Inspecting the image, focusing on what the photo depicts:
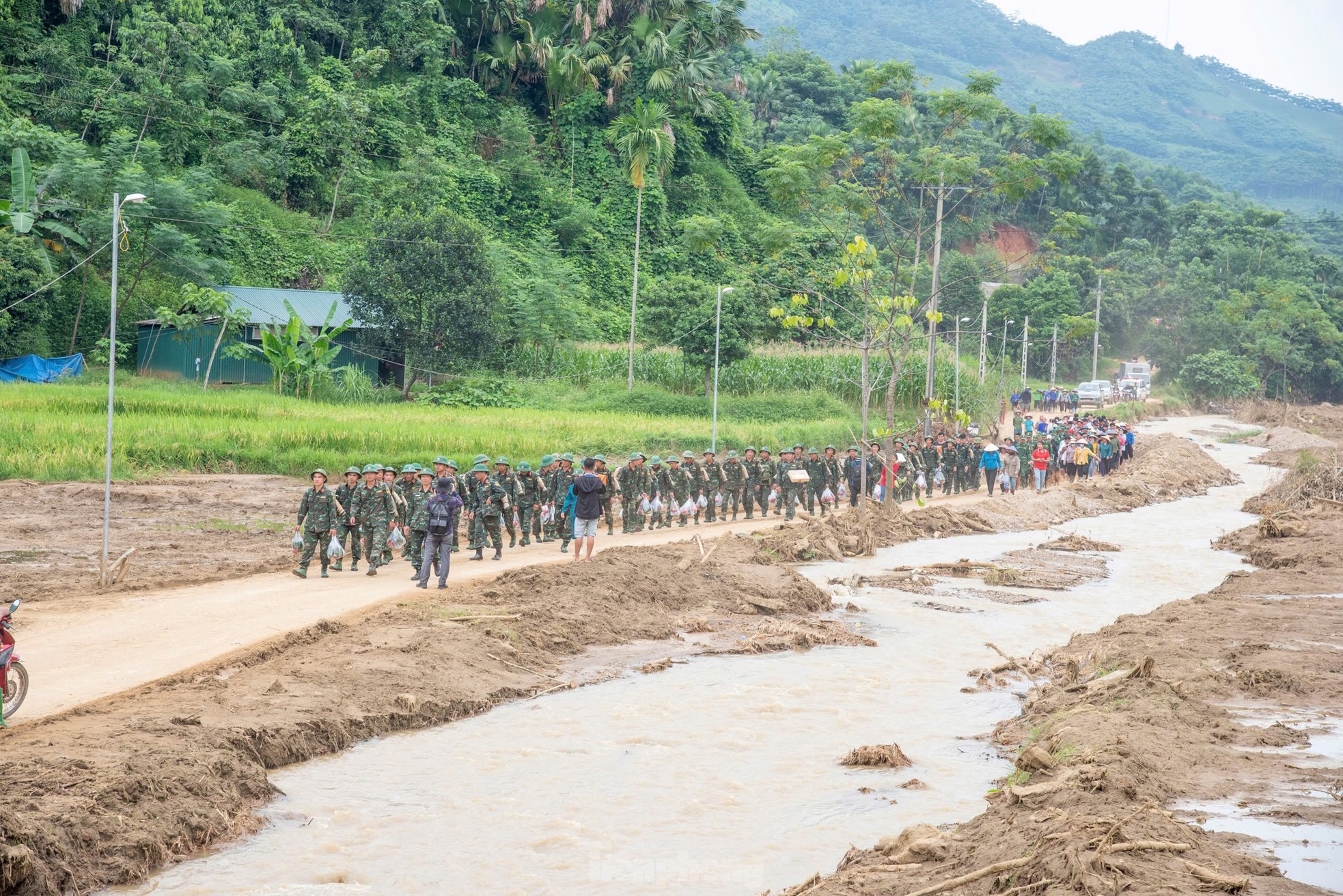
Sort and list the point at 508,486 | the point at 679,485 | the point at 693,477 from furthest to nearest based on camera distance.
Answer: the point at 693,477
the point at 679,485
the point at 508,486

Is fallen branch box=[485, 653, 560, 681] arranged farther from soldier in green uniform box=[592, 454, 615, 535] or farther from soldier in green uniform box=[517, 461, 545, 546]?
soldier in green uniform box=[517, 461, 545, 546]

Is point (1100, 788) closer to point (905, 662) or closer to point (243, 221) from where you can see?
point (905, 662)

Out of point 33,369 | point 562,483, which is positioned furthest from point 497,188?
point 562,483

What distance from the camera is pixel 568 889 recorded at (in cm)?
814

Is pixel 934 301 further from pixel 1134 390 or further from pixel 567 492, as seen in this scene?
pixel 1134 390

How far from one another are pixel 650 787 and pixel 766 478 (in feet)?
54.1

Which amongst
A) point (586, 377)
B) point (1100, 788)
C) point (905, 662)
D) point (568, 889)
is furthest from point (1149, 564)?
point (586, 377)

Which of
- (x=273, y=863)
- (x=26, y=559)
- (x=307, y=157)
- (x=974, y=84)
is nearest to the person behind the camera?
(x=273, y=863)

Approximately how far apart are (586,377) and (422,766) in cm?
3336

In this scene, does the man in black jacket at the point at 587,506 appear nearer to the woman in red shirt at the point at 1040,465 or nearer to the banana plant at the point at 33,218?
the woman in red shirt at the point at 1040,465

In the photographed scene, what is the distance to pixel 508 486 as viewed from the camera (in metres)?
20.7

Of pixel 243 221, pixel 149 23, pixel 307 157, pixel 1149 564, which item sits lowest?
pixel 1149 564

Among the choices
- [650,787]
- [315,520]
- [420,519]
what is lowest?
[650,787]

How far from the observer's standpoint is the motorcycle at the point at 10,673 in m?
9.32
